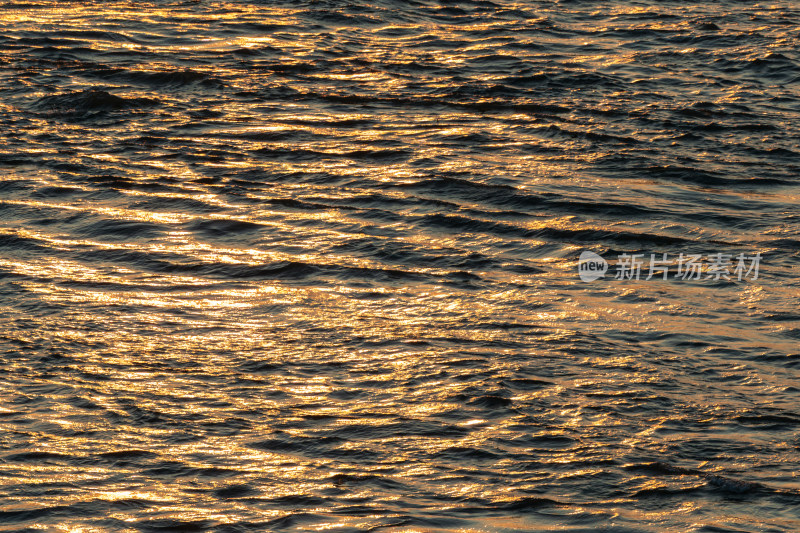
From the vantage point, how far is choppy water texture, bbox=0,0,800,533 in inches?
176

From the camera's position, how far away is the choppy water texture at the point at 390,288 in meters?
4.47

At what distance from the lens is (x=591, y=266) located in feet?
22.4

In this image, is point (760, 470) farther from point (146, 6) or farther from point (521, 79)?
point (146, 6)

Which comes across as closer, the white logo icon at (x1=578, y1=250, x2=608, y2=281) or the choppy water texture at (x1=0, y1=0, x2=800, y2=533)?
the choppy water texture at (x1=0, y1=0, x2=800, y2=533)

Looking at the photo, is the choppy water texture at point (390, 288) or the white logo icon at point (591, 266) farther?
the white logo icon at point (591, 266)

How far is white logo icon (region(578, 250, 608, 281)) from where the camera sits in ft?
A: 22.0

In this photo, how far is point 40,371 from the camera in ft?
17.3

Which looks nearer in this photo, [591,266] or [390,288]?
[390,288]

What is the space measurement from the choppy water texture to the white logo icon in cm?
8

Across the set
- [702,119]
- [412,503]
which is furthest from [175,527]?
[702,119]

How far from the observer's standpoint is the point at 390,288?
21.2ft

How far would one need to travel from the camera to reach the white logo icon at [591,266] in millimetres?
6703

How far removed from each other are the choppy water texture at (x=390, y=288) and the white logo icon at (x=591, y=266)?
0.08 meters

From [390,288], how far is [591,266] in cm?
131
